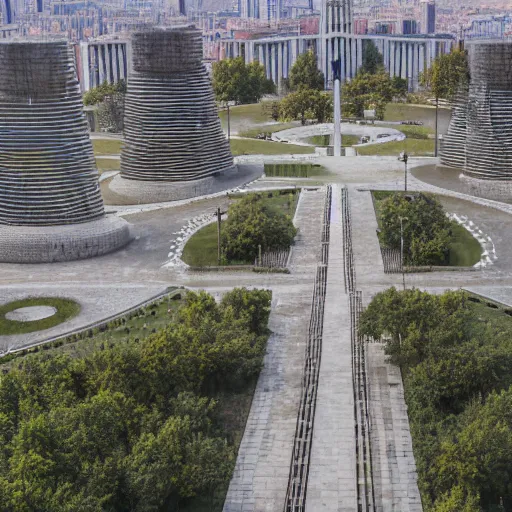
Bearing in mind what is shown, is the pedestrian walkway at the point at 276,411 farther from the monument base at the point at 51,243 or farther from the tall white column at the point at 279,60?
the tall white column at the point at 279,60

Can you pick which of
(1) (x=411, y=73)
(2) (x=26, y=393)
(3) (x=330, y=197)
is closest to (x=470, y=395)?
(2) (x=26, y=393)

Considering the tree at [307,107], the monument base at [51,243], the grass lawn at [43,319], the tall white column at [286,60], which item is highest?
the tall white column at [286,60]

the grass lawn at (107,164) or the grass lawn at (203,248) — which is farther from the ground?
the grass lawn at (107,164)

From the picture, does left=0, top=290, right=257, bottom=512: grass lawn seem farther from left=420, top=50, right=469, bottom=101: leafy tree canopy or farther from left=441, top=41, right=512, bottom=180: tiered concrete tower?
left=420, top=50, right=469, bottom=101: leafy tree canopy

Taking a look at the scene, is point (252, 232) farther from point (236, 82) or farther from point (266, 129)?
point (236, 82)

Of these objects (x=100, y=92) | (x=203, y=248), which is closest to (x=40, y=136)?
(x=203, y=248)

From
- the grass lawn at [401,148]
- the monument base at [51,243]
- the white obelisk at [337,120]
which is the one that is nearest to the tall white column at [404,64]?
the grass lawn at [401,148]

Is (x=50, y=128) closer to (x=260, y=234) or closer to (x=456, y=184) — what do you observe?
(x=260, y=234)
